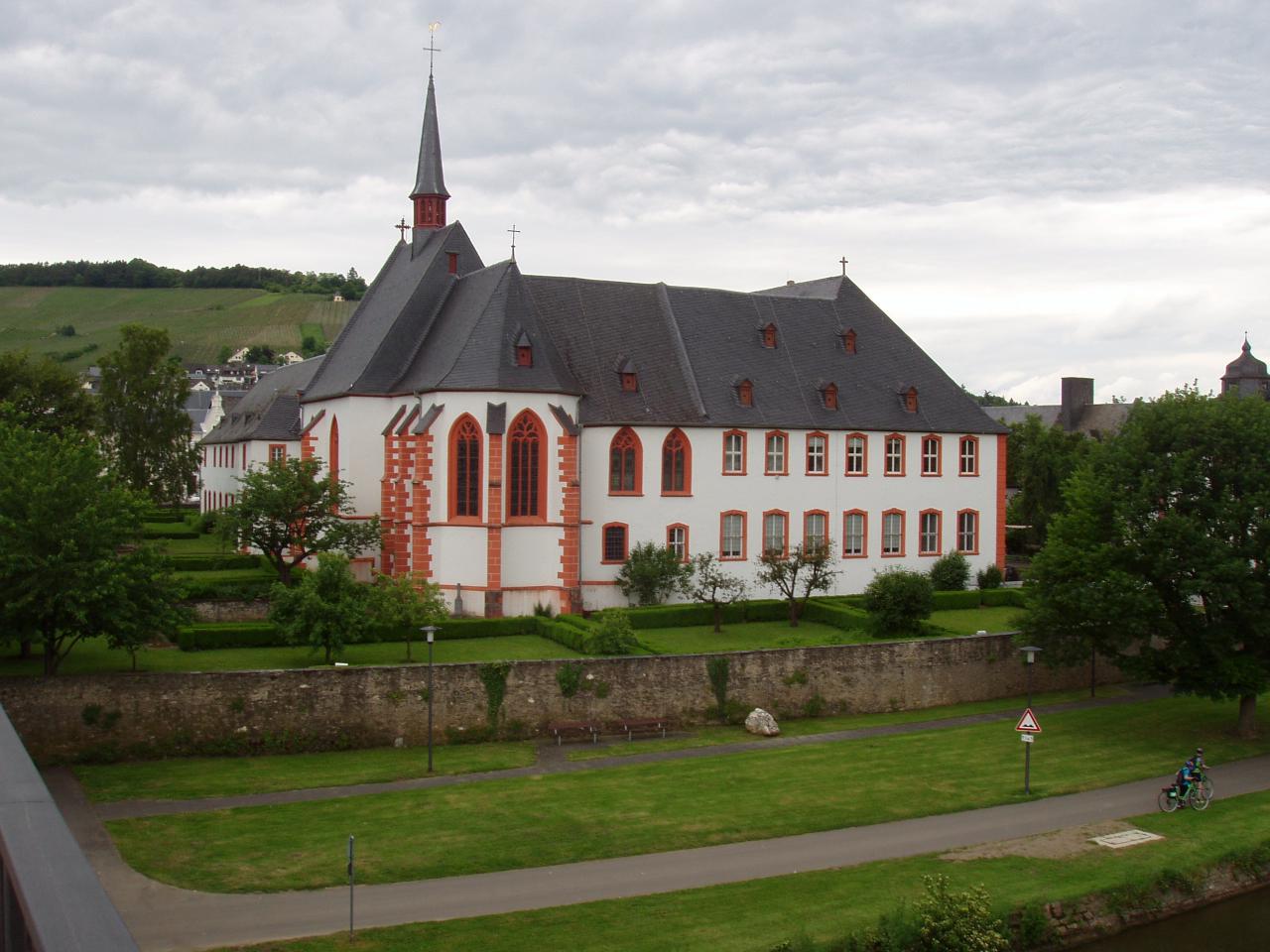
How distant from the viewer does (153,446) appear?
228 ft

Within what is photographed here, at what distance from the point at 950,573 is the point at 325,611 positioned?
92.1 feet

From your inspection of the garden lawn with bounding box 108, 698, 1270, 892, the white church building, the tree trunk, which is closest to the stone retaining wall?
the garden lawn with bounding box 108, 698, 1270, 892

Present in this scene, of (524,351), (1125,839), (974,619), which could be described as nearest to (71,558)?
(524,351)

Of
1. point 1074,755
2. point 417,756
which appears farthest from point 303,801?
point 1074,755

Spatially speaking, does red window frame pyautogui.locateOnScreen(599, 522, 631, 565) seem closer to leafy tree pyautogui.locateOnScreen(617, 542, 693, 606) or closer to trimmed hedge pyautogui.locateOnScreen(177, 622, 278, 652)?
leafy tree pyautogui.locateOnScreen(617, 542, 693, 606)

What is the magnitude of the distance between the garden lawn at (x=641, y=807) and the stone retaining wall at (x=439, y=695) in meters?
2.93

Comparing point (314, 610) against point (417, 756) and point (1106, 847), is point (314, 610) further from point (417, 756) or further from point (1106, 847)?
point (1106, 847)

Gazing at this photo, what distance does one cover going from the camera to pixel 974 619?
147ft

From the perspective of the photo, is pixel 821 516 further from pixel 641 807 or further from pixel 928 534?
pixel 641 807

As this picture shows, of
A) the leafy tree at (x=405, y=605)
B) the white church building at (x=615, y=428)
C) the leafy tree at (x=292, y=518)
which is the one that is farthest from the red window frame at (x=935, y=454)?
the leafy tree at (x=405, y=605)

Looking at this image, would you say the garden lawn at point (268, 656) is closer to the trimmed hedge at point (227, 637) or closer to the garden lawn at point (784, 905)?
the trimmed hedge at point (227, 637)

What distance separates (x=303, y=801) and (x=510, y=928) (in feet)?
28.1

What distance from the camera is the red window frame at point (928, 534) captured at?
51500 millimetres

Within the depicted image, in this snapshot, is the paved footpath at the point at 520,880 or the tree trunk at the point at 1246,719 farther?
the tree trunk at the point at 1246,719
